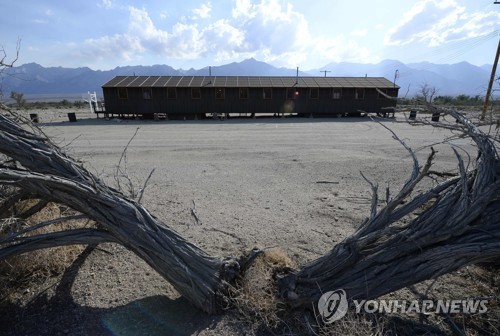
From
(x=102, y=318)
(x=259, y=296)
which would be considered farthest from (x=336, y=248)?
(x=102, y=318)

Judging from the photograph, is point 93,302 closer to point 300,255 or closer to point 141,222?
point 141,222

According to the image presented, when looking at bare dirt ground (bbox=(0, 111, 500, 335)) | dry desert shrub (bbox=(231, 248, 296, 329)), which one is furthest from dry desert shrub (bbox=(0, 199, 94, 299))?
dry desert shrub (bbox=(231, 248, 296, 329))

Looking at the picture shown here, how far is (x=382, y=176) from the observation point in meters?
7.52

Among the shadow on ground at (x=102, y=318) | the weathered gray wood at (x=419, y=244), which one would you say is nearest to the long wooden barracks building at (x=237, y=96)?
the shadow on ground at (x=102, y=318)

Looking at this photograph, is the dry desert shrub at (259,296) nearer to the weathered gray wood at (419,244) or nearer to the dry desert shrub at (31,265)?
the weathered gray wood at (419,244)

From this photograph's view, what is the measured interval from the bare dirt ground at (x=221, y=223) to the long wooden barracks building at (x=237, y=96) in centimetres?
1312

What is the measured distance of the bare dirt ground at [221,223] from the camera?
2846 mm

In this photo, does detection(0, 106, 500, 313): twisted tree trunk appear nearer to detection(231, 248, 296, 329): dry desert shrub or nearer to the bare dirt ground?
detection(231, 248, 296, 329): dry desert shrub

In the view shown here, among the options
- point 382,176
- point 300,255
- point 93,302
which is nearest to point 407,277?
point 300,255

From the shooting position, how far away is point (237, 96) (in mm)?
24359

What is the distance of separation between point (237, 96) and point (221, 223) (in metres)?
20.9

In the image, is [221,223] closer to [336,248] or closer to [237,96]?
[336,248]

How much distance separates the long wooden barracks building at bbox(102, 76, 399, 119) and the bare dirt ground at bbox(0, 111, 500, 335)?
43.1ft

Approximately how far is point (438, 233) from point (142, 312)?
3190mm
